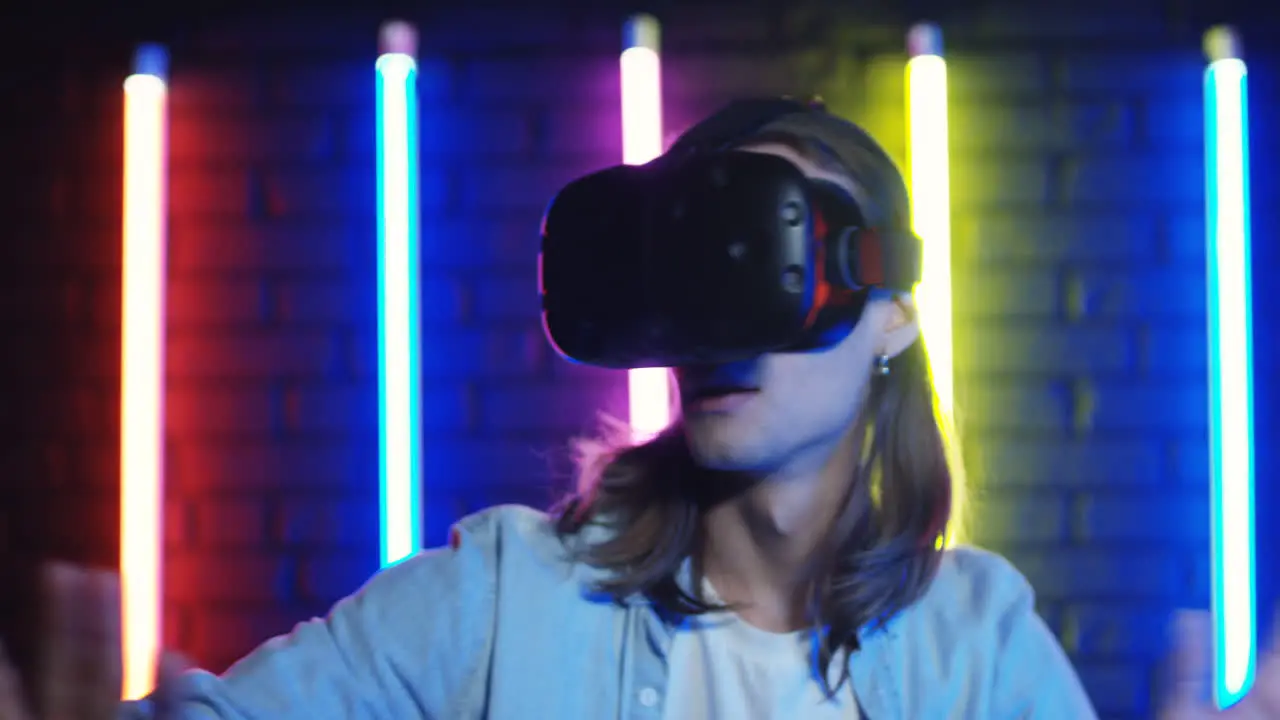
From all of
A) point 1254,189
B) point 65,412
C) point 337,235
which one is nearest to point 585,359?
point 337,235

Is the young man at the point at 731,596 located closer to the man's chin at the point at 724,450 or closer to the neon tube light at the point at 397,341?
the man's chin at the point at 724,450

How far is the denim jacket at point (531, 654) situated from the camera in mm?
999

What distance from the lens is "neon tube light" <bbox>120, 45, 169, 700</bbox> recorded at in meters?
1.50

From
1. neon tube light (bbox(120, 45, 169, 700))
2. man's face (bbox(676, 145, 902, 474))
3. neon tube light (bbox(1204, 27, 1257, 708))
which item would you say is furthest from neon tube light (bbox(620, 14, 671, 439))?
neon tube light (bbox(1204, 27, 1257, 708))

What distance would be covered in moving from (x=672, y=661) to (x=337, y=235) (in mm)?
938

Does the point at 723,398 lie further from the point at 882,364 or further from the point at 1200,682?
the point at 1200,682

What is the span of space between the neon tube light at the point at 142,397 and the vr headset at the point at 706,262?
769 millimetres

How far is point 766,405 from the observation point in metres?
0.99

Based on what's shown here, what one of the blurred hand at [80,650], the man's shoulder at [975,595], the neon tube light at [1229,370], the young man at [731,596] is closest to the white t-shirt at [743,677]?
the young man at [731,596]

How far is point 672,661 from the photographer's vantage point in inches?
40.8

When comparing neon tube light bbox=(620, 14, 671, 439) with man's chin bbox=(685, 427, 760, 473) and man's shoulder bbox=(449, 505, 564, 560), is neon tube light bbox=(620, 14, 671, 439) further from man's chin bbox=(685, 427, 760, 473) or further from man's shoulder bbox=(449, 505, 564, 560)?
man's chin bbox=(685, 427, 760, 473)

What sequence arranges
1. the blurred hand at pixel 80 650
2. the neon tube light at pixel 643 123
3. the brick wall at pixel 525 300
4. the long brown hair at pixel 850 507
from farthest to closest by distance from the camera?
the brick wall at pixel 525 300 → the neon tube light at pixel 643 123 → the long brown hair at pixel 850 507 → the blurred hand at pixel 80 650

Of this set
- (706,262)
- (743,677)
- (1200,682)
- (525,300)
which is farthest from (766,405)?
(525,300)

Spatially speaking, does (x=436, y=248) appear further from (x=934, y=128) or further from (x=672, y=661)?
(x=672, y=661)
